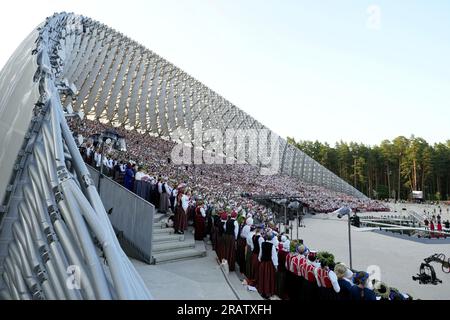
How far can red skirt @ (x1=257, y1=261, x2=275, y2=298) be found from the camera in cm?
559

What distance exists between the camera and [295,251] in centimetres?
573

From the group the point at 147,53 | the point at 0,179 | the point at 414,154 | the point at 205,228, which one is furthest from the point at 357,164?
the point at 0,179

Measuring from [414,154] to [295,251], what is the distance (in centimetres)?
6898

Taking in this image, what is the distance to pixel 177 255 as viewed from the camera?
6.64 m

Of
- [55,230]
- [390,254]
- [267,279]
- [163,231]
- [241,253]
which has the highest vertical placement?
[55,230]

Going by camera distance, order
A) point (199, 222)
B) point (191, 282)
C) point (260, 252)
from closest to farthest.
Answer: point (191, 282), point (260, 252), point (199, 222)

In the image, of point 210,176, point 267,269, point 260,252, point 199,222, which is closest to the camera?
point 267,269

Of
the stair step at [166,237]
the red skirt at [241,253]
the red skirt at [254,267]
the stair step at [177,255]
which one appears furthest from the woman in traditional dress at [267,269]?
the stair step at [166,237]

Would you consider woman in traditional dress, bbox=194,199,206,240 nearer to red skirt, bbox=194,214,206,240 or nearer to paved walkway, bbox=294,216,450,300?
red skirt, bbox=194,214,206,240

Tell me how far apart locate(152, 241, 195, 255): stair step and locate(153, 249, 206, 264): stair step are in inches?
4.6

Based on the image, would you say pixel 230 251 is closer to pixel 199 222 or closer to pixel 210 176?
pixel 199 222

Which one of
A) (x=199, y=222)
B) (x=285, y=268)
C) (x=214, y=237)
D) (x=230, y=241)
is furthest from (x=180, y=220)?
(x=285, y=268)

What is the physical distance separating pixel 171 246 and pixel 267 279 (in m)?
2.37

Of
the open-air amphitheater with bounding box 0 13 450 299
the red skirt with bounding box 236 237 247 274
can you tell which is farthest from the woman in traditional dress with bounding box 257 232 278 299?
the red skirt with bounding box 236 237 247 274
